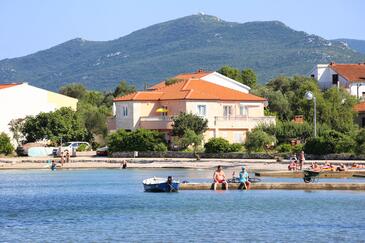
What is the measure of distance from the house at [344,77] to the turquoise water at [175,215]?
68.6 m

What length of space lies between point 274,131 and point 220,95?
38.4ft

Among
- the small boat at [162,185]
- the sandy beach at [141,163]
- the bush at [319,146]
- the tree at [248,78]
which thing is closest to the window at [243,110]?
the sandy beach at [141,163]

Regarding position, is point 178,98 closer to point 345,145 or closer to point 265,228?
point 345,145

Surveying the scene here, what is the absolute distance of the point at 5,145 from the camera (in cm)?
10331

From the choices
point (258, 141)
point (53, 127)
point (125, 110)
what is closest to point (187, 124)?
point (258, 141)

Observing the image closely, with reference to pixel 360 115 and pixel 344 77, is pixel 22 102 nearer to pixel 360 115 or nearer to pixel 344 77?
pixel 360 115

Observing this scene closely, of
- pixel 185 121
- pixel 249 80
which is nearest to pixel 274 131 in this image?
pixel 185 121

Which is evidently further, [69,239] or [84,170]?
[84,170]

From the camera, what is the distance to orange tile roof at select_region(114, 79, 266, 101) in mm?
102062

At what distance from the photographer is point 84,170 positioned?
8612 cm

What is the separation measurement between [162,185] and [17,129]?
174 ft

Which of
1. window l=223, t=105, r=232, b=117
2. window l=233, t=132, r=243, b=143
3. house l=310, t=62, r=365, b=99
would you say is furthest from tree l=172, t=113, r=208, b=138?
house l=310, t=62, r=365, b=99

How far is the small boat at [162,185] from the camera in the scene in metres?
57.9

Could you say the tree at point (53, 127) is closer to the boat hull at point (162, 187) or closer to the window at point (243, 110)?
the window at point (243, 110)
